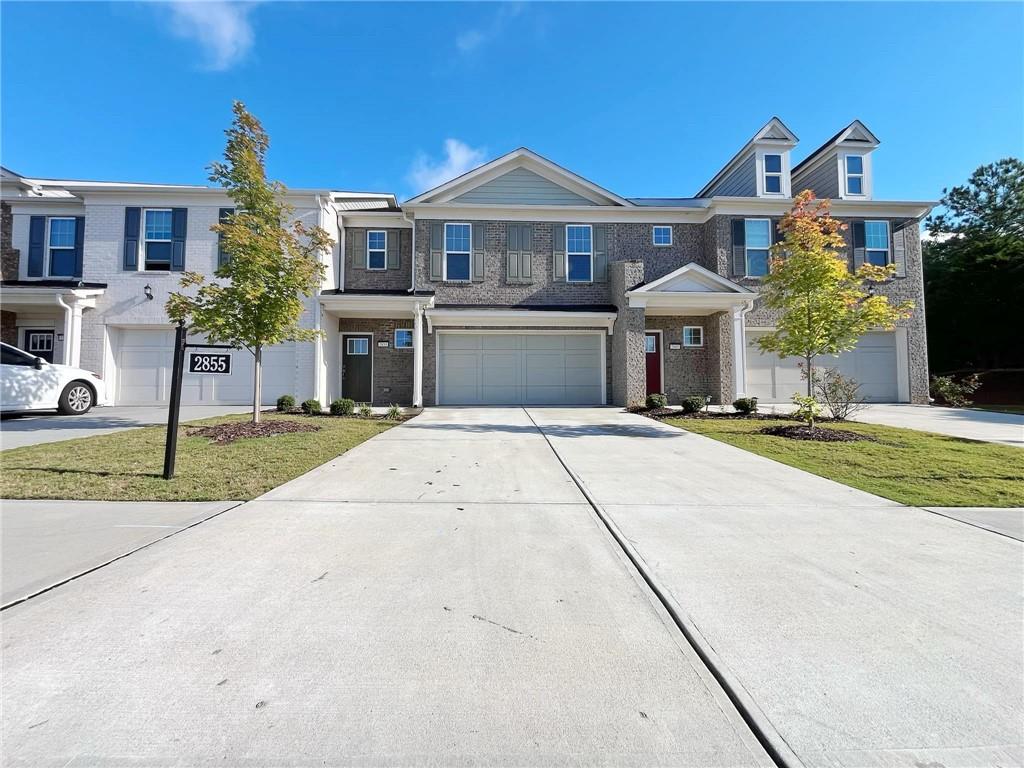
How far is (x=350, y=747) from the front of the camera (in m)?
1.66

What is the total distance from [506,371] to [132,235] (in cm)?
1172

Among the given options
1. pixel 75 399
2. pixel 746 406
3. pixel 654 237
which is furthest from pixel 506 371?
pixel 75 399

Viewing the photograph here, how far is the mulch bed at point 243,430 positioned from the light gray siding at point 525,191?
10.2m

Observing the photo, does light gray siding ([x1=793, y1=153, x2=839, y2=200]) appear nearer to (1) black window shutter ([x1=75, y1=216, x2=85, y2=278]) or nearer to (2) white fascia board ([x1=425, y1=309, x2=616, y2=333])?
(2) white fascia board ([x1=425, y1=309, x2=616, y2=333])

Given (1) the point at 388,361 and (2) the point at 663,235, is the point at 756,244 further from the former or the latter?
(1) the point at 388,361

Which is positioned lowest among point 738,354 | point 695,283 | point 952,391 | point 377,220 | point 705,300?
point 952,391

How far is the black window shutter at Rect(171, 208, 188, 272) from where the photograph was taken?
1387 centimetres

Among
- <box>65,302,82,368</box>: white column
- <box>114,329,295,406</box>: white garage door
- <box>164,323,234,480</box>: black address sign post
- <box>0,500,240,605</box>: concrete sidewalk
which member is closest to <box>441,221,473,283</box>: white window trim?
<box>114,329,295,406</box>: white garage door

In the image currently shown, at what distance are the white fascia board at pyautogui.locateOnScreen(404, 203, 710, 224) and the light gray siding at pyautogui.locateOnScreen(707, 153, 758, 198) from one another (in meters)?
2.20

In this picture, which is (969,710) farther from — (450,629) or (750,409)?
(750,409)

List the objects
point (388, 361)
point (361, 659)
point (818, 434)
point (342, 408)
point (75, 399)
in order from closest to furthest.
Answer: point (361, 659) < point (818, 434) < point (75, 399) < point (342, 408) < point (388, 361)

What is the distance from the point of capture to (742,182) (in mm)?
17266

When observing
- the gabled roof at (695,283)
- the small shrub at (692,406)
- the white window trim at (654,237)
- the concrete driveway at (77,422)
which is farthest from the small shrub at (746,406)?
the concrete driveway at (77,422)

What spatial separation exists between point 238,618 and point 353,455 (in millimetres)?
4491
